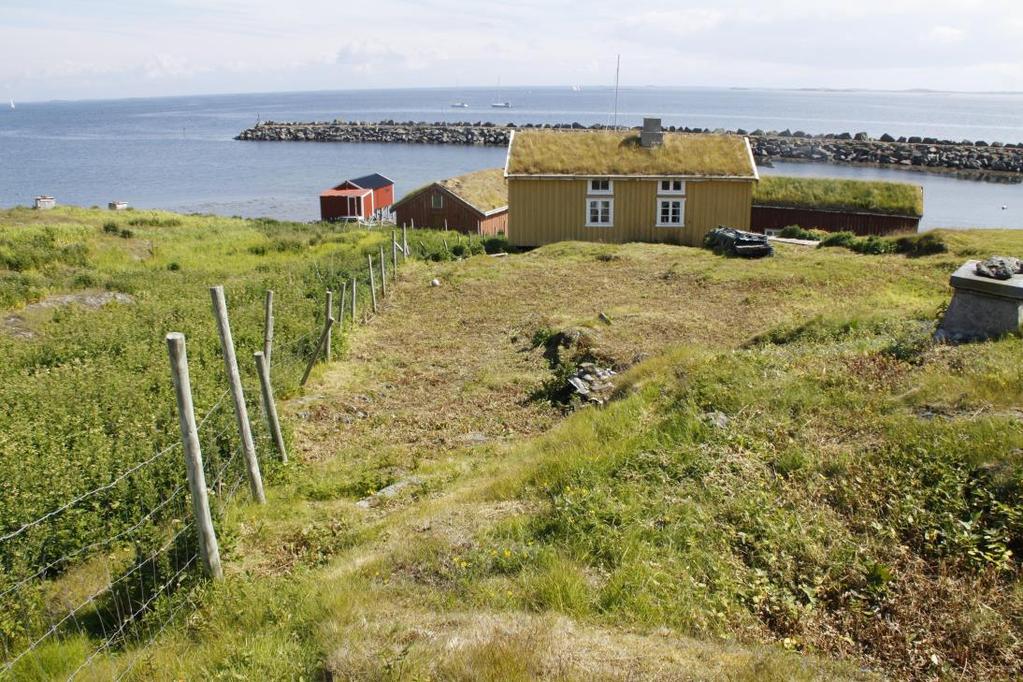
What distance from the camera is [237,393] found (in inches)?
317

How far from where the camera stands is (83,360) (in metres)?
13.5

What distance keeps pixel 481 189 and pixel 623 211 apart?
12.9 m

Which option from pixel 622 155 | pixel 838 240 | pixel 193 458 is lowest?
pixel 193 458

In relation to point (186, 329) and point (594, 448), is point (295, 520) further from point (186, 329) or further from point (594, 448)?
point (186, 329)

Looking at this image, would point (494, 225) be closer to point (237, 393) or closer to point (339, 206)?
point (339, 206)

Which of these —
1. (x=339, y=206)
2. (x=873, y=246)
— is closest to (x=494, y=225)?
(x=339, y=206)

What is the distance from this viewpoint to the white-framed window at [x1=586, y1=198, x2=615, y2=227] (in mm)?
33844

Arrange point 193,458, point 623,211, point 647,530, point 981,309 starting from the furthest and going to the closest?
point 623,211, point 981,309, point 647,530, point 193,458

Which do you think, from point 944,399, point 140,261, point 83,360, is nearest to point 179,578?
point 944,399

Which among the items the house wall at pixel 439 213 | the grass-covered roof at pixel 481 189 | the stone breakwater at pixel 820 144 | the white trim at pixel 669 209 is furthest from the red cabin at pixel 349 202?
the stone breakwater at pixel 820 144

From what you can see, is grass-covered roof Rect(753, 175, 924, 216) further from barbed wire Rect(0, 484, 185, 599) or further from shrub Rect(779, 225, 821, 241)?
barbed wire Rect(0, 484, 185, 599)

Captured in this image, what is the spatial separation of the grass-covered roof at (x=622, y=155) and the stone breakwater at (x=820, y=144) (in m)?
56.5

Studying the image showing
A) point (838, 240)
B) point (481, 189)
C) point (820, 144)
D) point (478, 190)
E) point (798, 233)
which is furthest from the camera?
point (820, 144)

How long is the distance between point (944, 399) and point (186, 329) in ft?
40.6
